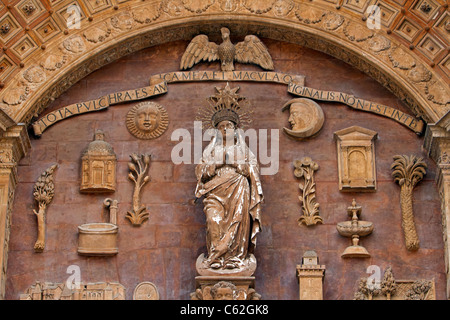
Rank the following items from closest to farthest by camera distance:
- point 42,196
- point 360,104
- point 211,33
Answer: point 42,196 < point 360,104 < point 211,33

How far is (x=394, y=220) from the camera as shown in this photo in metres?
20.0

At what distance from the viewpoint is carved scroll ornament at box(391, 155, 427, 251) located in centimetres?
1977

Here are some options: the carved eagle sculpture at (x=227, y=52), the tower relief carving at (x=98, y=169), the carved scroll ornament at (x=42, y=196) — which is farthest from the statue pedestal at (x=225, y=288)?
the carved eagle sculpture at (x=227, y=52)

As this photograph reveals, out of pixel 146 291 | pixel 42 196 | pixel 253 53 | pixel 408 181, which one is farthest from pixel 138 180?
pixel 408 181

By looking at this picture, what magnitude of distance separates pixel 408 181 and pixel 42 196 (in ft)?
16.4

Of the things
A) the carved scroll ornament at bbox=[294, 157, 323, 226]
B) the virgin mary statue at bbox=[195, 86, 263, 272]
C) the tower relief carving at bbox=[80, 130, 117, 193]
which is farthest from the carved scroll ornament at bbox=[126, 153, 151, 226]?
the carved scroll ornament at bbox=[294, 157, 323, 226]

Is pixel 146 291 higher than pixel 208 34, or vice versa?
pixel 208 34

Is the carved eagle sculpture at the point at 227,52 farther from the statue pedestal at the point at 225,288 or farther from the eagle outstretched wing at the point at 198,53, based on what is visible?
the statue pedestal at the point at 225,288

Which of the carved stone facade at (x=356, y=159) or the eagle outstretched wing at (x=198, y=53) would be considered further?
the eagle outstretched wing at (x=198, y=53)

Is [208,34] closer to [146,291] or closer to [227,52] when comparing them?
[227,52]

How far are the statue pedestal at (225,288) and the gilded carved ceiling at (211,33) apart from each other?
355cm

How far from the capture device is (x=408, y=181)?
2008cm

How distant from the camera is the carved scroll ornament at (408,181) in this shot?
1977 cm
